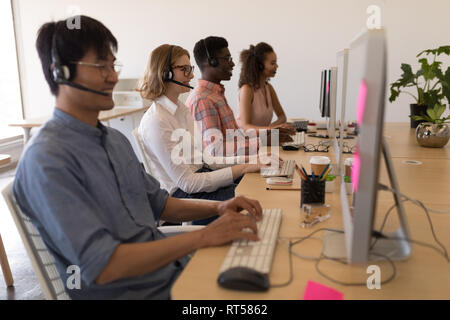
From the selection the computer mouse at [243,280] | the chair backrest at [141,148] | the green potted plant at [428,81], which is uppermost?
the green potted plant at [428,81]

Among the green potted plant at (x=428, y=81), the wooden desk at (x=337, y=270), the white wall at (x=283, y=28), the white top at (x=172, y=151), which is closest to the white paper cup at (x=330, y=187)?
the wooden desk at (x=337, y=270)

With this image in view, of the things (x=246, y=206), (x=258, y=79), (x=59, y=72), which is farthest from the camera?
(x=258, y=79)

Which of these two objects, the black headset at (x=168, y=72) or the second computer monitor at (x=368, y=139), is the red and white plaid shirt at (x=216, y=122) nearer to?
the black headset at (x=168, y=72)

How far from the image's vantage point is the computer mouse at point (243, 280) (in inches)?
33.2

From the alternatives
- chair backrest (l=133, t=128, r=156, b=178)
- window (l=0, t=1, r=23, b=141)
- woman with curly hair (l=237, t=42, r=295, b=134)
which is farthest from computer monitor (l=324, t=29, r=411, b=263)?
window (l=0, t=1, r=23, b=141)

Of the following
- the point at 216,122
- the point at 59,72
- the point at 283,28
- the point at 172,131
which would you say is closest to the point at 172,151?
the point at 172,131

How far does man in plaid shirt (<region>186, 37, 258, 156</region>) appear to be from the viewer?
2.34 m

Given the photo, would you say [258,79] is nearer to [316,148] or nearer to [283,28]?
[316,148]

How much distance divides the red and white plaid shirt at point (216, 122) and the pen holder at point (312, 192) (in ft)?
A: 3.31

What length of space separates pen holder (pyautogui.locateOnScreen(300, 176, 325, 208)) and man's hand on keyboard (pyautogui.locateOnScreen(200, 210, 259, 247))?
1.07 ft

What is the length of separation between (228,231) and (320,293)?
307 millimetres

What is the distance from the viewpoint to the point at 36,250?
103 cm
